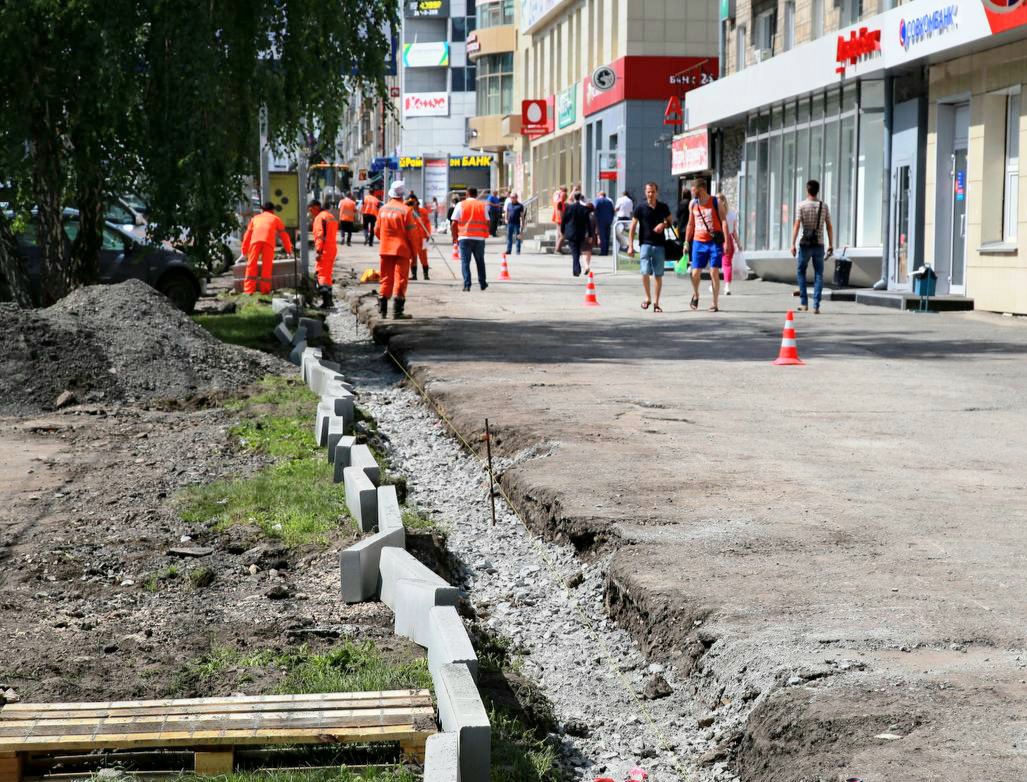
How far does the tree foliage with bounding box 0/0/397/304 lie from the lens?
1449 centimetres

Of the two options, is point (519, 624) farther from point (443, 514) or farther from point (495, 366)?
point (495, 366)

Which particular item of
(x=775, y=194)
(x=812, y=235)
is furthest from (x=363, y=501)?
(x=775, y=194)

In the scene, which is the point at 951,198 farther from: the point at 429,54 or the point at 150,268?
the point at 429,54

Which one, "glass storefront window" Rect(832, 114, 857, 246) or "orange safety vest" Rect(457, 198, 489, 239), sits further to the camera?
"glass storefront window" Rect(832, 114, 857, 246)

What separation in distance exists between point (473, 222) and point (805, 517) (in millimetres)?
19377

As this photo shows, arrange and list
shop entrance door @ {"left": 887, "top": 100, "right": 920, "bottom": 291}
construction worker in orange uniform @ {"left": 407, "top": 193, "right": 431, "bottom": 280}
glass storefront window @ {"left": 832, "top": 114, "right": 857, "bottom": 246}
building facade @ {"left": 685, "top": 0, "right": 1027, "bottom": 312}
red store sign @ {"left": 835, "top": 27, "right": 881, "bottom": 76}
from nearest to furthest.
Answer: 1. construction worker in orange uniform @ {"left": 407, "top": 193, "right": 431, "bottom": 280}
2. building facade @ {"left": 685, "top": 0, "right": 1027, "bottom": 312}
3. shop entrance door @ {"left": 887, "top": 100, "right": 920, "bottom": 291}
4. red store sign @ {"left": 835, "top": 27, "right": 881, "bottom": 76}
5. glass storefront window @ {"left": 832, "top": 114, "right": 857, "bottom": 246}

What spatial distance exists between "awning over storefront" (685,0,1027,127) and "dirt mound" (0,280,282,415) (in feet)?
42.6

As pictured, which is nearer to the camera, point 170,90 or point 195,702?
point 195,702

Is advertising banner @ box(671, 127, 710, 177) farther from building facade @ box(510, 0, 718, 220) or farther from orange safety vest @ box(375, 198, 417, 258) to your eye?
orange safety vest @ box(375, 198, 417, 258)

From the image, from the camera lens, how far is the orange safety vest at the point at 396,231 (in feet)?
64.6

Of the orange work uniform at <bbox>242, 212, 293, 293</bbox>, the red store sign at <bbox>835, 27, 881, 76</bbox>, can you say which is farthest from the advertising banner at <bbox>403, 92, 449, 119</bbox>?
the orange work uniform at <bbox>242, 212, 293, 293</bbox>

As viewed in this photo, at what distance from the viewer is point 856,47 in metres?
27.6

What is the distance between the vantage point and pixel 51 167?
15.7m

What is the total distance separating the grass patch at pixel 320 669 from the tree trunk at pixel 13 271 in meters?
12.4
